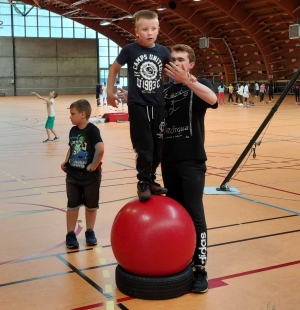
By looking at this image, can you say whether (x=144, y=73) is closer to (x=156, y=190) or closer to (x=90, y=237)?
(x=156, y=190)

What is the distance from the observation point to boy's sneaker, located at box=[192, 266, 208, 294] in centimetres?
421

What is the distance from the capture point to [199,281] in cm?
426

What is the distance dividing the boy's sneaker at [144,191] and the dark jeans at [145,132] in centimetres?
6

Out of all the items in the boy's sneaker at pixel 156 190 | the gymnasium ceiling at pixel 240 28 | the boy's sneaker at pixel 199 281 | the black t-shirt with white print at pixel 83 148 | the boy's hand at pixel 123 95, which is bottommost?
the boy's sneaker at pixel 199 281

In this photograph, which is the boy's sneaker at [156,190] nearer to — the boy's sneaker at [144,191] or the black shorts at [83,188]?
the boy's sneaker at [144,191]

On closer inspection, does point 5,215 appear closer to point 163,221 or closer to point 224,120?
point 163,221

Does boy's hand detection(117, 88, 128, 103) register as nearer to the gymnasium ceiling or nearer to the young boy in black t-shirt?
the young boy in black t-shirt

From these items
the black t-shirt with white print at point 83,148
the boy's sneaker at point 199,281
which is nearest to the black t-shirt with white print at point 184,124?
the boy's sneaker at point 199,281

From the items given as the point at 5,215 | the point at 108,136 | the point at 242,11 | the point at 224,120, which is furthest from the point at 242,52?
the point at 5,215

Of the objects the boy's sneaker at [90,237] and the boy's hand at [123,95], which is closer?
the boy's hand at [123,95]

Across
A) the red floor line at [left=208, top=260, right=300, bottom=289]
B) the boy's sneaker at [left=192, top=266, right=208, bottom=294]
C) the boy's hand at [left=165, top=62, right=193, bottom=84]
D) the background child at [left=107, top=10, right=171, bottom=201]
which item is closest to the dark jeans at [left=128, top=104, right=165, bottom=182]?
the background child at [left=107, top=10, right=171, bottom=201]

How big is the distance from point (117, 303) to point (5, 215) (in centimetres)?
336

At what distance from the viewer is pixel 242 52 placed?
158 ft

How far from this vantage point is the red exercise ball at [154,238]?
13.1 feet
